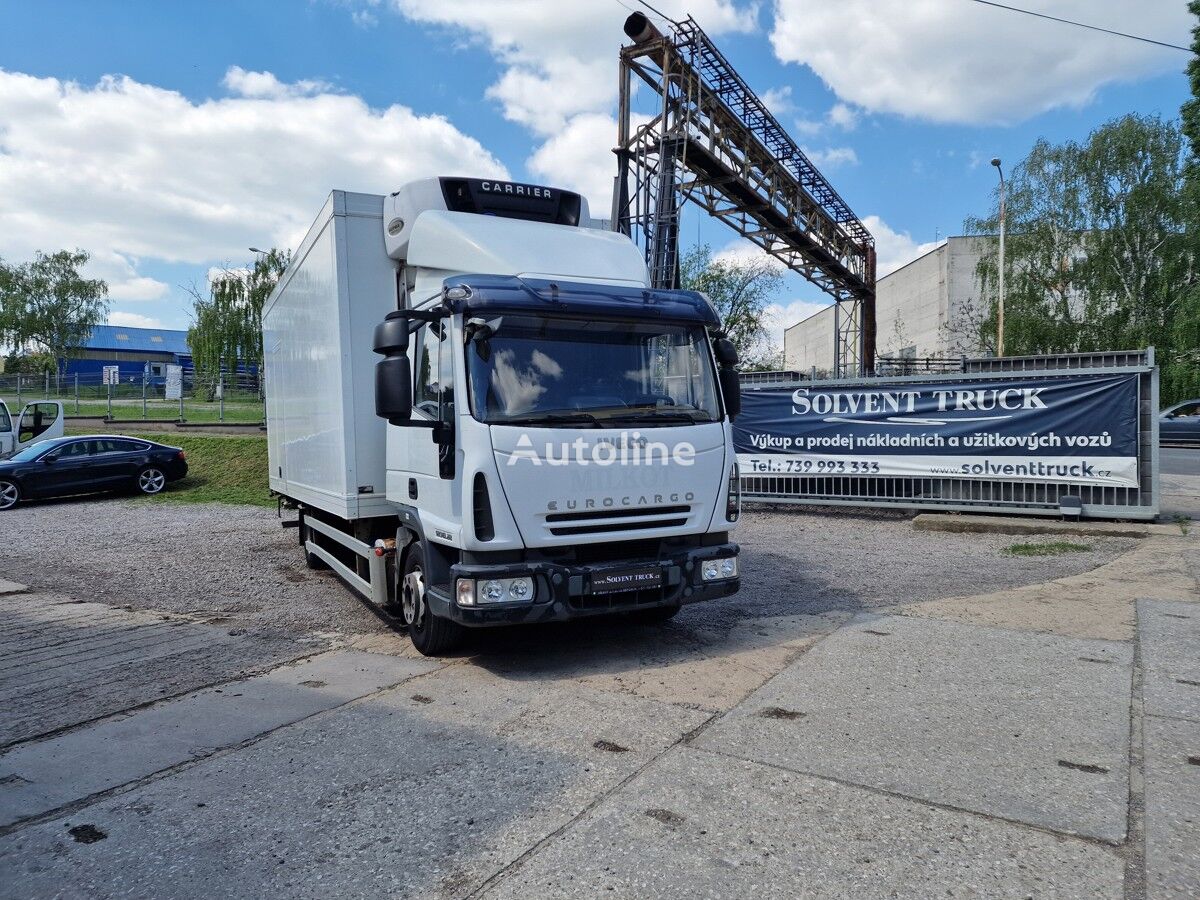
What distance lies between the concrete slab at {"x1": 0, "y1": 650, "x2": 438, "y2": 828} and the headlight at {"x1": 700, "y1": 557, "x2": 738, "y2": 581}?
2.01m

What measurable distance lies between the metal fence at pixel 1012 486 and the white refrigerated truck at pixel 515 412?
6.85 m

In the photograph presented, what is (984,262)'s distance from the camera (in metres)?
37.2

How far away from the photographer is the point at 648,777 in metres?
3.83

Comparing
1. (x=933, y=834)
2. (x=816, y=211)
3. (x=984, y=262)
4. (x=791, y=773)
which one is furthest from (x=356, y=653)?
(x=984, y=262)

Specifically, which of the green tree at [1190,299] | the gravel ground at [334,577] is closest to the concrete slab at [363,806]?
the gravel ground at [334,577]

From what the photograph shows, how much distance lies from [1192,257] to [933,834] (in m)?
38.2

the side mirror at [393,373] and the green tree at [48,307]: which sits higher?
the green tree at [48,307]

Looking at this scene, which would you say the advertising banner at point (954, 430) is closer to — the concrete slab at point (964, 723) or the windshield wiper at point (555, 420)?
the concrete slab at point (964, 723)

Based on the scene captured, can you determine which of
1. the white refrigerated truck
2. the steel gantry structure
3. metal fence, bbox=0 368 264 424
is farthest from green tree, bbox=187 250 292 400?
the white refrigerated truck

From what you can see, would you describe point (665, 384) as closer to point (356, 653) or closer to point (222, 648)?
point (356, 653)

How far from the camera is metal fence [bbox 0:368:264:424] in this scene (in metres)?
37.1

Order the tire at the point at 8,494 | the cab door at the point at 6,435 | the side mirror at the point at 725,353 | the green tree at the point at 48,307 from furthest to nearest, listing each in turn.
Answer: the green tree at the point at 48,307
the cab door at the point at 6,435
the tire at the point at 8,494
the side mirror at the point at 725,353

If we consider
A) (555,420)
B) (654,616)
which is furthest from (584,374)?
(654,616)

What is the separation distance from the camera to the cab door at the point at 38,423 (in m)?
21.5
